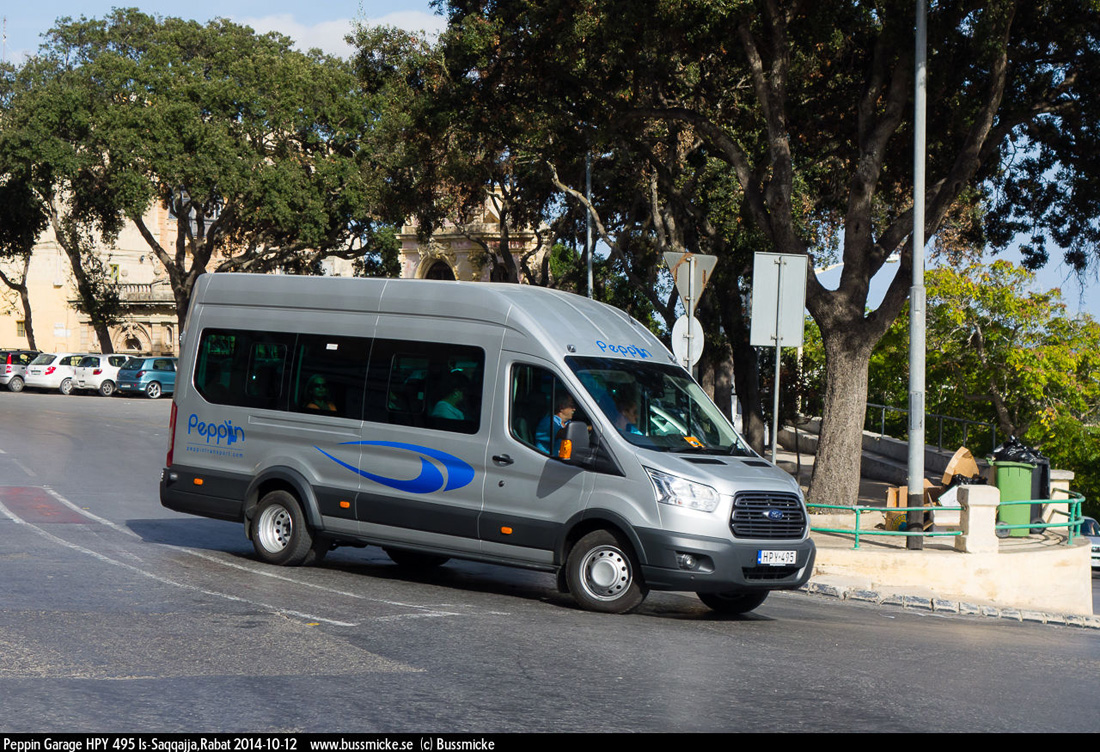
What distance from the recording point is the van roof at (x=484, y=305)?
10789 mm

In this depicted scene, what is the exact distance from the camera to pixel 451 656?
7.84 meters

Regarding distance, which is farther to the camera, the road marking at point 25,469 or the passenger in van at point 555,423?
the road marking at point 25,469

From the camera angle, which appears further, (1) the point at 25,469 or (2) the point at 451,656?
(1) the point at 25,469

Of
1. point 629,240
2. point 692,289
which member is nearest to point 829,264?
point 629,240

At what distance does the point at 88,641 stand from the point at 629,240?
86.9 feet

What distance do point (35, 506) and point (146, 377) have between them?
37208 mm

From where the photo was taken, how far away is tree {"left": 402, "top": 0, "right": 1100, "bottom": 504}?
17.5m

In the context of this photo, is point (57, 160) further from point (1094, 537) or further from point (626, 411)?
point (626, 411)

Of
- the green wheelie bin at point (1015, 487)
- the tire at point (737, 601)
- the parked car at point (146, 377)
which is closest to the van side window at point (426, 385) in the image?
the tire at point (737, 601)

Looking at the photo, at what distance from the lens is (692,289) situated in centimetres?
1515

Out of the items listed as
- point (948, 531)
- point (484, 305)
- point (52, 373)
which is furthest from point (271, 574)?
point (52, 373)

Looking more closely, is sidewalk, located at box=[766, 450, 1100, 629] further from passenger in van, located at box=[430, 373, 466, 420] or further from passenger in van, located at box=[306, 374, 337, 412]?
passenger in van, located at box=[306, 374, 337, 412]

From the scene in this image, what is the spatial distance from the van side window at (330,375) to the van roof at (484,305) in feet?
1.07

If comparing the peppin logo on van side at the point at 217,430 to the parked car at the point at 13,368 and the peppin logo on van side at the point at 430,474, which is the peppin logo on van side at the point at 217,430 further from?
the parked car at the point at 13,368
